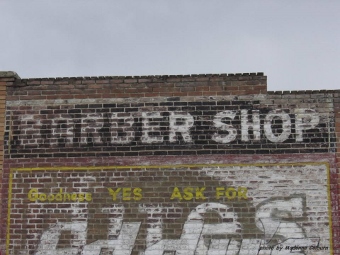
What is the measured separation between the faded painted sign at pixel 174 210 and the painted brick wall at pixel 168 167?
0.6 inches

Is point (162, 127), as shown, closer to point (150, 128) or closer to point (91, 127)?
point (150, 128)

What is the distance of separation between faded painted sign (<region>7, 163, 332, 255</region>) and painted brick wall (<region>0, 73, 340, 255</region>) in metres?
0.02

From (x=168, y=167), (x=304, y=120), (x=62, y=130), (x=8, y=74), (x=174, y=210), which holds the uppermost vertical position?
(x=8, y=74)

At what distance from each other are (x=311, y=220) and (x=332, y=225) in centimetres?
31

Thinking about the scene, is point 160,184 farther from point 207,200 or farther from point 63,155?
point 63,155

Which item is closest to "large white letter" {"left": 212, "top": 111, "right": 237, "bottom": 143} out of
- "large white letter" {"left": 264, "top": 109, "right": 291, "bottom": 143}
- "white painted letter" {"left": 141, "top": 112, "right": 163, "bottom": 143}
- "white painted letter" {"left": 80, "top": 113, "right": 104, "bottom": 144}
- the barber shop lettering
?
the barber shop lettering


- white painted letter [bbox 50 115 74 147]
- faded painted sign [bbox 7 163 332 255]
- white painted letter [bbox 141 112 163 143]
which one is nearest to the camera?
faded painted sign [bbox 7 163 332 255]

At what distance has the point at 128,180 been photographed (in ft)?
28.0

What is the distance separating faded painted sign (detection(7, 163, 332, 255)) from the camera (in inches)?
324

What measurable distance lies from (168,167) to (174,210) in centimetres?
66

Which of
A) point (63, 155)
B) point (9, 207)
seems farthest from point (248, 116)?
point (9, 207)

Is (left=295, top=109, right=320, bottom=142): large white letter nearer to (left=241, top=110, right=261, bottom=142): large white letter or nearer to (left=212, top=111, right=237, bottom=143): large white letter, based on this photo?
(left=241, top=110, right=261, bottom=142): large white letter

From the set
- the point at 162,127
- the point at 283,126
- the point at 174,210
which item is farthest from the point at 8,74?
the point at 283,126

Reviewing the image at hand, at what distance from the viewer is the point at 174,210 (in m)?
8.38
